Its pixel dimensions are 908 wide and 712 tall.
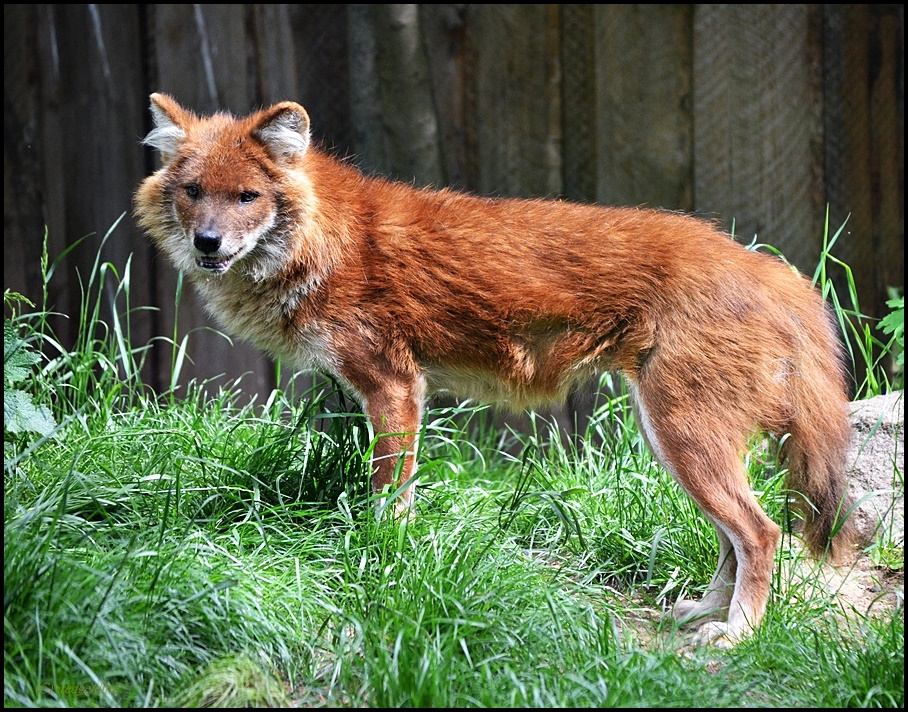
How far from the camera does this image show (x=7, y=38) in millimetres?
6836

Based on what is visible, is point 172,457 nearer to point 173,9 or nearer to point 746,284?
point 746,284

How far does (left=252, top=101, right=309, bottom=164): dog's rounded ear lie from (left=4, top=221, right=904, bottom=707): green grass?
1238 millimetres

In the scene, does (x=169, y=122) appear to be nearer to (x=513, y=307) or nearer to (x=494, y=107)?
(x=513, y=307)

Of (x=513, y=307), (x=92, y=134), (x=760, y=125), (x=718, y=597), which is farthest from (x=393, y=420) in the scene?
(x=92, y=134)

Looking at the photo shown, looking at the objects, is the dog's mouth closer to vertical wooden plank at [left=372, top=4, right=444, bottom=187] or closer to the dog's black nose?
the dog's black nose

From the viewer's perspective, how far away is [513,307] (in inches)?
185

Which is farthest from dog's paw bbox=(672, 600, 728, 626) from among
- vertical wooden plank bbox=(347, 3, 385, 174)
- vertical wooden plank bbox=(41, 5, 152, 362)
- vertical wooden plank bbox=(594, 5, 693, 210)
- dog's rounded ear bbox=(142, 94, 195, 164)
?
vertical wooden plank bbox=(41, 5, 152, 362)

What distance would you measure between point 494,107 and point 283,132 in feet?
6.82

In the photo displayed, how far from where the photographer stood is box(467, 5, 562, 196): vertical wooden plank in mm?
6391

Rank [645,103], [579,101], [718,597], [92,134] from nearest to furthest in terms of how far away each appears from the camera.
Result: [718,597]
[645,103]
[579,101]
[92,134]

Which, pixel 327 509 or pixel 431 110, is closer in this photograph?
pixel 327 509

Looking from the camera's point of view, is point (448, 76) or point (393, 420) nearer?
point (393, 420)

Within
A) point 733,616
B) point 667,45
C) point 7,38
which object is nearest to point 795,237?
point 667,45

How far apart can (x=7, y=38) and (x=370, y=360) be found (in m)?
4.00
